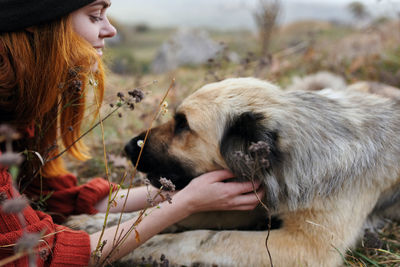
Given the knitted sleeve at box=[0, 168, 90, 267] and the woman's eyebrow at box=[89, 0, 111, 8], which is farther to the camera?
the woman's eyebrow at box=[89, 0, 111, 8]

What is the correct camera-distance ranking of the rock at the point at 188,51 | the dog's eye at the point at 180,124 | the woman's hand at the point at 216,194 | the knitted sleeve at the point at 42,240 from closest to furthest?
the knitted sleeve at the point at 42,240
the woman's hand at the point at 216,194
the dog's eye at the point at 180,124
the rock at the point at 188,51

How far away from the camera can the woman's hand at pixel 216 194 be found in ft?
7.26

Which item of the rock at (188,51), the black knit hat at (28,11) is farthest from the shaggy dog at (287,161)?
the rock at (188,51)

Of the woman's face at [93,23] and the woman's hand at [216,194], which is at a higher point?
the woman's face at [93,23]

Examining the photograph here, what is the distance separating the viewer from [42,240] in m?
1.72

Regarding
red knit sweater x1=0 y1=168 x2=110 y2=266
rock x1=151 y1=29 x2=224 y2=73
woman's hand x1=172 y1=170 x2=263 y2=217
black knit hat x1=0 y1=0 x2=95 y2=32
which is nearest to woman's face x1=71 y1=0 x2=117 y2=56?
black knit hat x1=0 y1=0 x2=95 y2=32

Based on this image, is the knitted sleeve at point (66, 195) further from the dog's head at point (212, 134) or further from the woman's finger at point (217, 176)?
the woman's finger at point (217, 176)

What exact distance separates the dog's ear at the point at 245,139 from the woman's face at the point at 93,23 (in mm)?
1063

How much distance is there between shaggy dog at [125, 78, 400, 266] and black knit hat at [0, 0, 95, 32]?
3.06 ft

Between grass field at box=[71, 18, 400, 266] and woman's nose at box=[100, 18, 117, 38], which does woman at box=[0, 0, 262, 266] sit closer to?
woman's nose at box=[100, 18, 117, 38]

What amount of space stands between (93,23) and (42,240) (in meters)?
1.40

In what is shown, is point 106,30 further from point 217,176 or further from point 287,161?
point 287,161

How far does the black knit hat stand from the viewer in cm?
203

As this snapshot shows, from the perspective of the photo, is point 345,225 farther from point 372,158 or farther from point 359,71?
point 359,71
